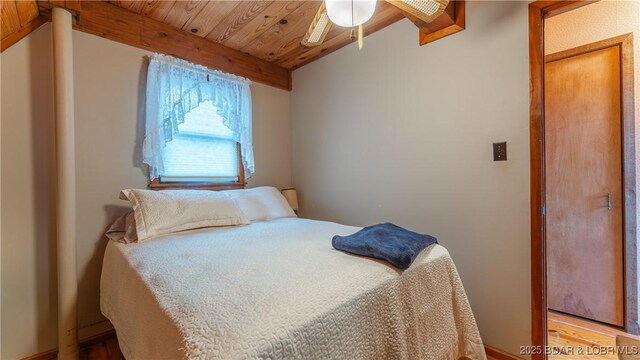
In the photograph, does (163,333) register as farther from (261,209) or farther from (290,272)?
(261,209)

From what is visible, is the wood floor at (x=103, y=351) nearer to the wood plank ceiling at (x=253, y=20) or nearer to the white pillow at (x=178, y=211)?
the white pillow at (x=178, y=211)

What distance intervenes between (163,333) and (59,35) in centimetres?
189

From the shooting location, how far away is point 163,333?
826 mm

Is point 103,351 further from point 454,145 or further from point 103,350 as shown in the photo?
point 454,145

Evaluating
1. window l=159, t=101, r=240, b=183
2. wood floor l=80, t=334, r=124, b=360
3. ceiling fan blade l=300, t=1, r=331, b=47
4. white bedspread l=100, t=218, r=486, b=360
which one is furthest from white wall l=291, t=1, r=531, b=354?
wood floor l=80, t=334, r=124, b=360

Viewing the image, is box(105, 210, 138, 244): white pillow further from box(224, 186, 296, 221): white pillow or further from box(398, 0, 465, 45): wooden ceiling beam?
box(398, 0, 465, 45): wooden ceiling beam

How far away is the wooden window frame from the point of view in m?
2.12

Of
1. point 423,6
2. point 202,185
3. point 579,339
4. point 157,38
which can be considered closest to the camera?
point 423,6

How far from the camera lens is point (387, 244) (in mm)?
1283

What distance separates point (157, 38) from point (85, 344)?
2.24 meters

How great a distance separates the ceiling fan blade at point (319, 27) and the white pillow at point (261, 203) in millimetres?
1363

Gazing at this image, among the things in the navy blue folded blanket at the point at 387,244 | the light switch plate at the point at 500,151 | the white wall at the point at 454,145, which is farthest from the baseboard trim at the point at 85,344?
the light switch plate at the point at 500,151

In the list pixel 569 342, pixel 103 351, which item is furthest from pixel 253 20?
pixel 569 342

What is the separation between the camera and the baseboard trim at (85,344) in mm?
1683
